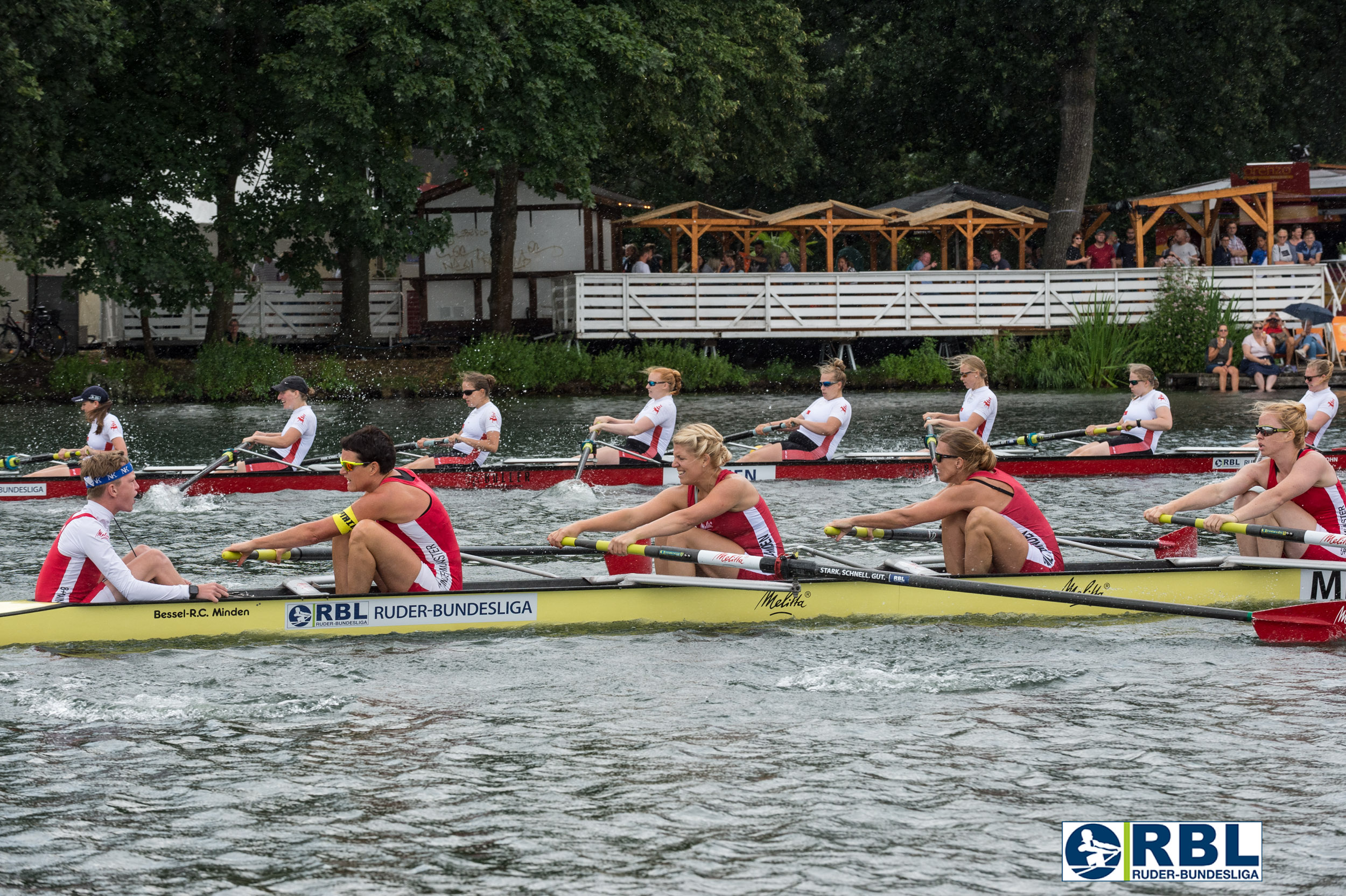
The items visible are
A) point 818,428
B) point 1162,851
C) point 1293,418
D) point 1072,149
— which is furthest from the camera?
point 1072,149

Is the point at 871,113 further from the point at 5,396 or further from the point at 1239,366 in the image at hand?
the point at 5,396

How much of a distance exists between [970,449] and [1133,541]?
9.04 feet

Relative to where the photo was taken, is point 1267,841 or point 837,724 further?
point 837,724

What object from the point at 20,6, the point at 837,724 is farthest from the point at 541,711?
the point at 20,6

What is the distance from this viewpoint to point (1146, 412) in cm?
1959

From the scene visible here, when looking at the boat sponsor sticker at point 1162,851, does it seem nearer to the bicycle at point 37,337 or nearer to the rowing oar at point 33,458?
the rowing oar at point 33,458

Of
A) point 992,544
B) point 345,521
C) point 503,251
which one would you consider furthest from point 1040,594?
point 503,251

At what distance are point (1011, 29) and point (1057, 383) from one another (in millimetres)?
9387

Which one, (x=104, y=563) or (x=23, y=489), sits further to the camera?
(x=23, y=489)

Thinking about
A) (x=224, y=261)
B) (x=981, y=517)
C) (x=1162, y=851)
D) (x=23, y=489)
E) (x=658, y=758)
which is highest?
(x=224, y=261)

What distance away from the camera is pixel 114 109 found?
108ft

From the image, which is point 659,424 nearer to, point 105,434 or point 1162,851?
point 105,434

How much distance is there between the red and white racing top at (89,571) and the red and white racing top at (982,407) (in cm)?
1148

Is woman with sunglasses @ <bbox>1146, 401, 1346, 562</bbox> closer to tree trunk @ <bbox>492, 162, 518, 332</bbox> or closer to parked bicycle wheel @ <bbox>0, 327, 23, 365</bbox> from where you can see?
tree trunk @ <bbox>492, 162, 518, 332</bbox>
